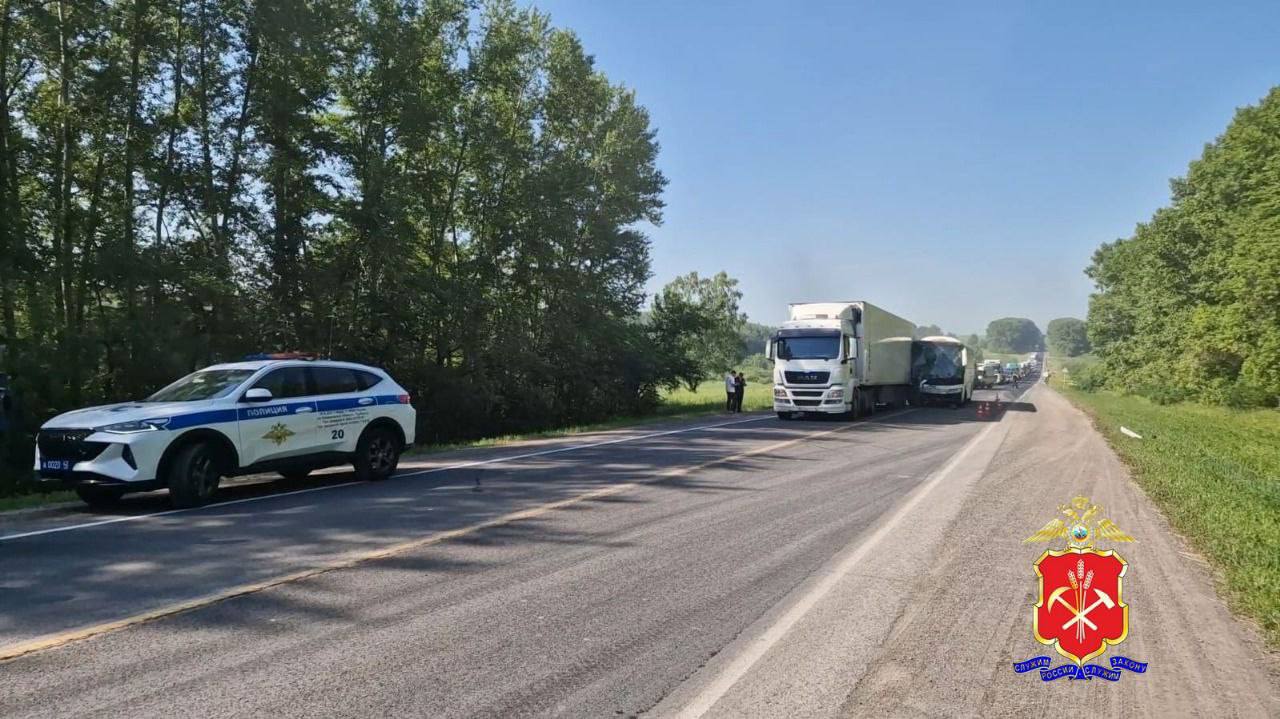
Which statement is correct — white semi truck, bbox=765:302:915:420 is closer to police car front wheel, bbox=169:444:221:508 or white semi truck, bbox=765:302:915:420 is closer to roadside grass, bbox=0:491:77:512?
police car front wheel, bbox=169:444:221:508

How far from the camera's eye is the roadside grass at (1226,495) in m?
6.10

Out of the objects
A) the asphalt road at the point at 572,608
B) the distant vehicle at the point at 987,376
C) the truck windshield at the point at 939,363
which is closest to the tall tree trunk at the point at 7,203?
the asphalt road at the point at 572,608

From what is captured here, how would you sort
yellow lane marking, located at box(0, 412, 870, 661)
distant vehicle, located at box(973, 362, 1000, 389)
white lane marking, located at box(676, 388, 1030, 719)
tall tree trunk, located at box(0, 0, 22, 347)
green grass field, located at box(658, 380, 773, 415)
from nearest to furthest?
white lane marking, located at box(676, 388, 1030, 719) < yellow lane marking, located at box(0, 412, 870, 661) < tall tree trunk, located at box(0, 0, 22, 347) < green grass field, located at box(658, 380, 773, 415) < distant vehicle, located at box(973, 362, 1000, 389)

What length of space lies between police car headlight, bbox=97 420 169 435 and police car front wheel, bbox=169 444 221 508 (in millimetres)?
453

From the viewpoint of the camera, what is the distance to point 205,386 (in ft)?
32.5

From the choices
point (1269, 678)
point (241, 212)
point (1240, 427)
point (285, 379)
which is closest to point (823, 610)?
point (1269, 678)

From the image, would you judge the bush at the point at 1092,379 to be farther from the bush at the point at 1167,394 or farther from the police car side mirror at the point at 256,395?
the police car side mirror at the point at 256,395

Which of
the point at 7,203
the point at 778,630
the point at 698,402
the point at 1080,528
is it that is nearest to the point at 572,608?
the point at 778,630

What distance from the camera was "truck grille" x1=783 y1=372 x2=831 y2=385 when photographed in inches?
954

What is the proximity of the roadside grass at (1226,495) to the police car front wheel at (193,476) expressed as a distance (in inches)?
403

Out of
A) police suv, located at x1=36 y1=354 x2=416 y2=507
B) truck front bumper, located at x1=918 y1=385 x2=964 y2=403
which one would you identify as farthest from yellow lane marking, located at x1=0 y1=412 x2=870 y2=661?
truck front bumper, located at x1=918 y1=385 x2=964 y2=403

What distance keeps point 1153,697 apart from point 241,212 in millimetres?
23450

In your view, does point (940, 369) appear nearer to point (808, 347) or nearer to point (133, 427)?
point (808, 347)

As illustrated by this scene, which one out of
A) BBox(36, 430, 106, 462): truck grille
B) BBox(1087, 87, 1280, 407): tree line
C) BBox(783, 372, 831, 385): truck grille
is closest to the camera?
BBox(36, 430, 106, 462): truck grille
